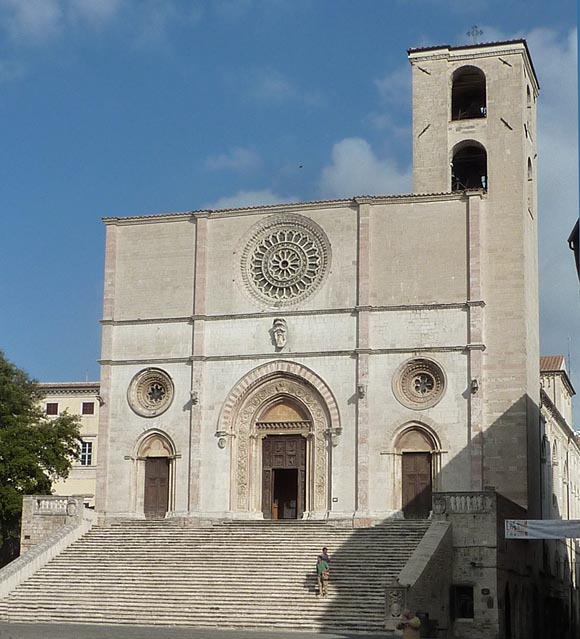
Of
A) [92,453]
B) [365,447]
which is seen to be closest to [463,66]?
[365,447]

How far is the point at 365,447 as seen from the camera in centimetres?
3638

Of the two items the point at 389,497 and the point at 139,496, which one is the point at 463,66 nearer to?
the point at 389,497

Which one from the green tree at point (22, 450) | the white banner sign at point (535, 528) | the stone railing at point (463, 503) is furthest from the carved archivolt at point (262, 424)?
the white banner sign at point (535, 528)

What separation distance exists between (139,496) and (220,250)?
8.54m

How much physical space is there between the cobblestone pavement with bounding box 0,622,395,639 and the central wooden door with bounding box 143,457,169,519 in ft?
31.9

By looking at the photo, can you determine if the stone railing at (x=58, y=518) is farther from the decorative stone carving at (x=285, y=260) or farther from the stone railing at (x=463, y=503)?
the stone railing at (x=463, y=503)

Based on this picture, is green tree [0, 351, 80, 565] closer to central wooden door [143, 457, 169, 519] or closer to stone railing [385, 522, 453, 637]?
central wooden door [143, 457, 169, 519]

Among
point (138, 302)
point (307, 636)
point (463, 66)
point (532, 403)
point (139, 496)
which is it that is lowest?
point (307, 636)

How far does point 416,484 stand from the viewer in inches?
1426

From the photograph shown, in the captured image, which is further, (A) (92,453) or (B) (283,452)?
(A) (92,453)

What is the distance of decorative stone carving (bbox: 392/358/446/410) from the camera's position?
36.3 meters

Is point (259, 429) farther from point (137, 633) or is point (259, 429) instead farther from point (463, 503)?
point (137, 633)

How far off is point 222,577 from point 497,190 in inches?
609

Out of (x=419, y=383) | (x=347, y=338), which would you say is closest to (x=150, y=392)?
(x=347, y=338)
